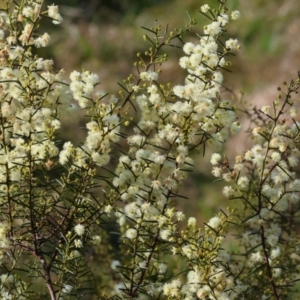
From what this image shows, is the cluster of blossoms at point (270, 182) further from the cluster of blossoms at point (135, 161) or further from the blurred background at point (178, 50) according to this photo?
the blurred background at point (178, 50)

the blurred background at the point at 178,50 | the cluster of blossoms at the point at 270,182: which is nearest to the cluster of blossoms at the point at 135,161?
the cluster of blossoms at the point at 270,182

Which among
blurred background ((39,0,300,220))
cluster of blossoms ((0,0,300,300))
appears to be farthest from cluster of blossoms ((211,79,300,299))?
blurred background ((39,0,300,220))

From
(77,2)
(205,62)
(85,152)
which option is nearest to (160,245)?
(85,152)

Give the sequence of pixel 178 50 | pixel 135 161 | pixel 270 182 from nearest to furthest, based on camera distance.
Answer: pixel 135 161 < pixel 270 182 < pixel 178 50

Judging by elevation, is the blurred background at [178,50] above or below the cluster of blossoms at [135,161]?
above

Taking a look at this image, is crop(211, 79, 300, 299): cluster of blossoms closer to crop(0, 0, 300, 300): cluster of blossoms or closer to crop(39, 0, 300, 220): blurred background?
crop(0, 0, 300, 300): cluster of blossoms

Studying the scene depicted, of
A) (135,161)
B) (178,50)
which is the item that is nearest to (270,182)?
(135,161)

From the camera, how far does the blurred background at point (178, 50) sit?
15.5 feet

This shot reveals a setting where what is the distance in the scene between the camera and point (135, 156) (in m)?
1.45

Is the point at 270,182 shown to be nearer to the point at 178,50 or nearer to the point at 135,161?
the point at 135,161

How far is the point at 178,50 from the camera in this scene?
17.9ft

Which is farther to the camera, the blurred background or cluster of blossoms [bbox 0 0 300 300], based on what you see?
the blurred background

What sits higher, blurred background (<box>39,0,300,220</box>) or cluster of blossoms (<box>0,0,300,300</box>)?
blurred background (<box>39,0,300,220</box>)

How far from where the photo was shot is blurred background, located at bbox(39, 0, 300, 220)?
15.5 feet
